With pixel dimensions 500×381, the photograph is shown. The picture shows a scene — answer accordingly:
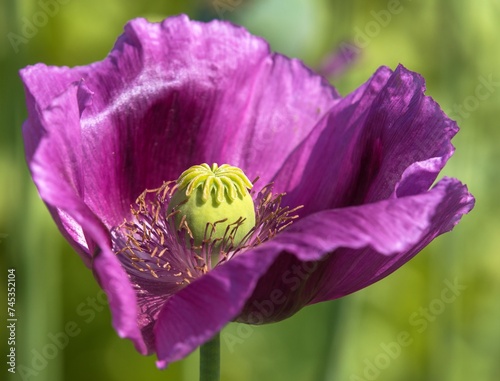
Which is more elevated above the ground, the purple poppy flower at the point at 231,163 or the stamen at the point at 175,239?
the purple poppy flower at the point at 231,163

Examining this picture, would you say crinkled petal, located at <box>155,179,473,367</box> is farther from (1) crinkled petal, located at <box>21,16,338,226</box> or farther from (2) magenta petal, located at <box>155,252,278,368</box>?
(1) crinkled petal, located at <box>21,16,338,226</box>

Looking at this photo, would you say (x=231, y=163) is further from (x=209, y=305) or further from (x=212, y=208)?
(x=209, y=305)

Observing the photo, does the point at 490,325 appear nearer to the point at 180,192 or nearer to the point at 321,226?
the point at 180,192

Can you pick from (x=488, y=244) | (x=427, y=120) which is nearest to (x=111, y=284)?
(x=427, y=120)

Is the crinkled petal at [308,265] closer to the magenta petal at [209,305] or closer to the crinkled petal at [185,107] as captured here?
the magenta petal at [209,305]

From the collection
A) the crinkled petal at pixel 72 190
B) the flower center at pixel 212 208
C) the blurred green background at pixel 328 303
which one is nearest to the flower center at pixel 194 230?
the flower center at pixel 212 208

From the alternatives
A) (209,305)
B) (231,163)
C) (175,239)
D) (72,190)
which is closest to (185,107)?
(231,163)
